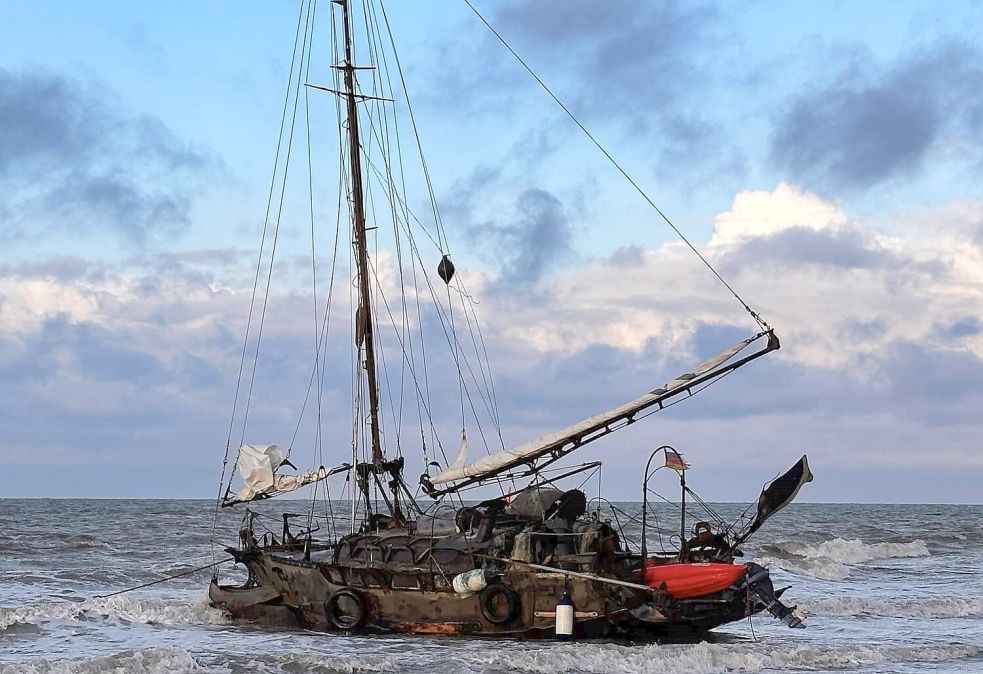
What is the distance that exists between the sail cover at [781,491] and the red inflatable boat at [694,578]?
43.1 inches

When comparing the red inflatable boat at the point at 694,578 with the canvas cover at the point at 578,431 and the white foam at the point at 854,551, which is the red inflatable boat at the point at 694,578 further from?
the white foam at the point at 854,551

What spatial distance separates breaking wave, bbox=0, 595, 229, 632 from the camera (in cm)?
3312

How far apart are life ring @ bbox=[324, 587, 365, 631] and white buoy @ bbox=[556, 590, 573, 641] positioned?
4848 millimetres

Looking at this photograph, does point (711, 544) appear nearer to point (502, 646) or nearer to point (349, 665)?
point (502, 646)

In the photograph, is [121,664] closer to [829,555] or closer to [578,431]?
[578,431]

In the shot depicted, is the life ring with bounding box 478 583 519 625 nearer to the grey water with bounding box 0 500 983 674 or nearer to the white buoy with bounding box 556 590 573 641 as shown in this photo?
the grey water with bounding box 0 500 983 674

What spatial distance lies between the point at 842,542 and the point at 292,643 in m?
48.1

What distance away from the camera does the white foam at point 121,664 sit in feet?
82.1

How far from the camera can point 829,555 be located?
65.0 metres

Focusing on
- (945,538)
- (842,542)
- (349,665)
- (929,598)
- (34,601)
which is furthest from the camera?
(945,538)

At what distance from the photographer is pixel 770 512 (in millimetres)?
27672

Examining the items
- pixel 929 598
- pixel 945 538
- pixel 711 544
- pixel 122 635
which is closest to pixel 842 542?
pixel 945 538

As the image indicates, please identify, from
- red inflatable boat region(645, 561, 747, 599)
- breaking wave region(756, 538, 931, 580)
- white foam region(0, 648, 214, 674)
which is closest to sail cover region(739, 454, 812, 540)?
red inflatable boat region(645, 561, 747, 599)

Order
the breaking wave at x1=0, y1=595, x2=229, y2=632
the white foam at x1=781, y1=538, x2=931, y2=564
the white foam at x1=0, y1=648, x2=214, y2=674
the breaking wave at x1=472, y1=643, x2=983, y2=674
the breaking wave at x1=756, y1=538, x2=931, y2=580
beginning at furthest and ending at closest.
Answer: the white foam at x1=781, y1=538, x2=931, y2=564
the breaking wave at x1=756, y1=538, x2=931, y2=580
the breaking wave at x1=0, y1=595, x2=229, y2=632
the breaking wave at x1=472, y1=643, x2=983, y2=674
the white foam at x1=0, y1=648, x2=214, y2=674
